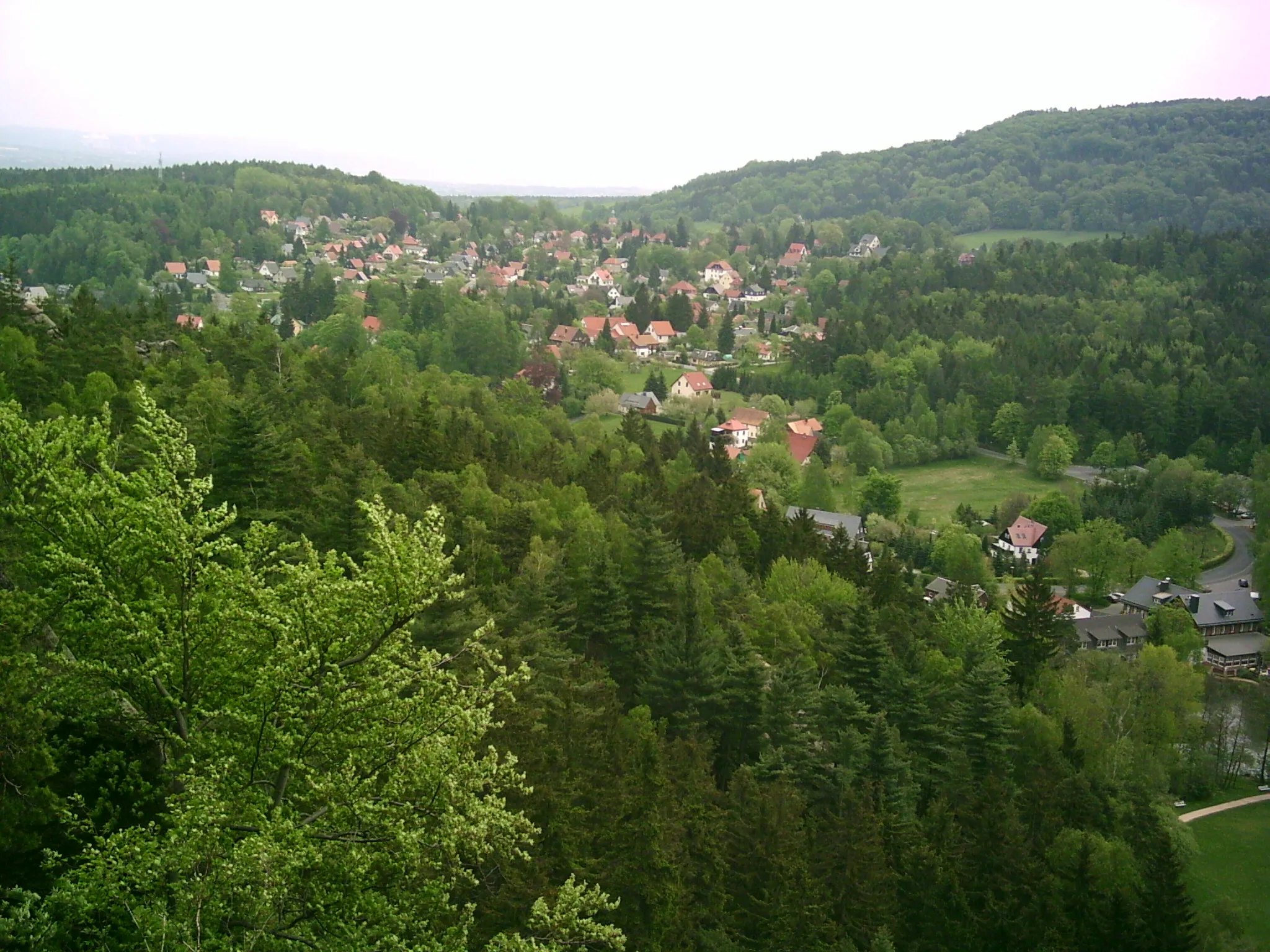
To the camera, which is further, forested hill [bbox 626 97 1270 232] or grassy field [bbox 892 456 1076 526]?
forested hill [bbox 626 97 1270 232]

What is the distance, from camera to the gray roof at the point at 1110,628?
132 ft

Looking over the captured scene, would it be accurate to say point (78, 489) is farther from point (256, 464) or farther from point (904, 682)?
point (904, 682)

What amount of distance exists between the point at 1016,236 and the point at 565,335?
85917 millimetres

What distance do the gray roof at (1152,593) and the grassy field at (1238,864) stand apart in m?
16.3

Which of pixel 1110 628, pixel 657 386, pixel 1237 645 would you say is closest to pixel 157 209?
pixel 657 386

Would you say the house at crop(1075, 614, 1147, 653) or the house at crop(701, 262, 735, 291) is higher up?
the house at crop(701, 262, 735, 291)

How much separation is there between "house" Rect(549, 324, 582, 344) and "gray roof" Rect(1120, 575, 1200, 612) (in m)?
45.5

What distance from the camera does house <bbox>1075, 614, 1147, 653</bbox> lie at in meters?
39.9

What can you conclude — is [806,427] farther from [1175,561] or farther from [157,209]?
[157,209]

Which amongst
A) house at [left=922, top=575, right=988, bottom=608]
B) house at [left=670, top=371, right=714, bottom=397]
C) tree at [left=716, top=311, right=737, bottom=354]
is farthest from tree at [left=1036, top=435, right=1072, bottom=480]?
tree at [left=716, top=311, right=737, bottom=354]

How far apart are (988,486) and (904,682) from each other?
39670mm

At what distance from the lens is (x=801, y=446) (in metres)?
61.0

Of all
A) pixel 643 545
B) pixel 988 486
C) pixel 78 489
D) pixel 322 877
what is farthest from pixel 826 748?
pixel 988 486

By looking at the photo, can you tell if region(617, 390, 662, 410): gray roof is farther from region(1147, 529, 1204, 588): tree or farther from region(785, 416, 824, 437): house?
region(1147, 529, 1204, 588): tree
